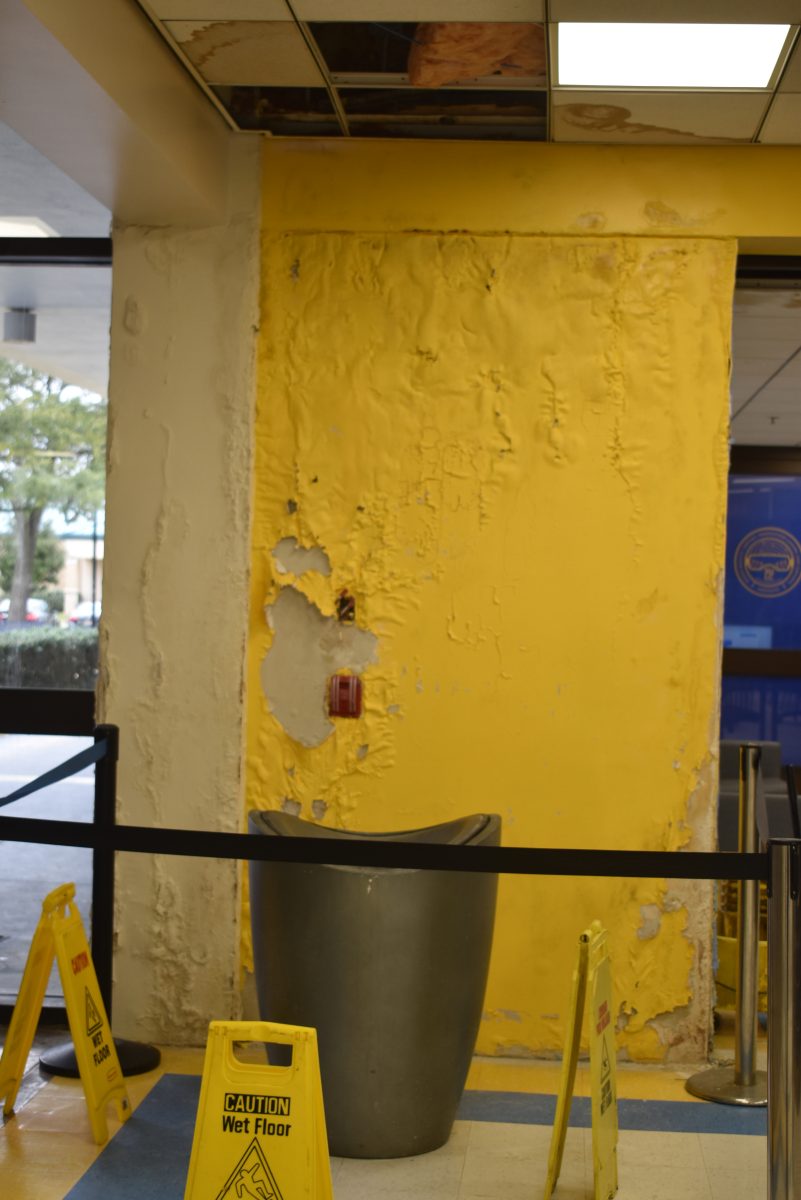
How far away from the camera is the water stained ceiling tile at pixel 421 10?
307 centimetres

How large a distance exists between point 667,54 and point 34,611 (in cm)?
252

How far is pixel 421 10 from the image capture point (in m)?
3.11

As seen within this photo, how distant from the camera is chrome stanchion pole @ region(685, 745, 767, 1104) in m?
3.73

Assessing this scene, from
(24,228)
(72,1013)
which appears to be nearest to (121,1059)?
(72,1013)

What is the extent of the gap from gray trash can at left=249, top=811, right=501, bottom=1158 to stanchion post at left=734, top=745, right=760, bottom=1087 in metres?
0.96

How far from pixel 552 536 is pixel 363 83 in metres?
1.44

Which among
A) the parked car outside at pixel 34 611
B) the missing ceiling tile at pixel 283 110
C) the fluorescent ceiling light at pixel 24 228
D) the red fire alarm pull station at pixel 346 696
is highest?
the missing ceiling tile at pixel 283 110

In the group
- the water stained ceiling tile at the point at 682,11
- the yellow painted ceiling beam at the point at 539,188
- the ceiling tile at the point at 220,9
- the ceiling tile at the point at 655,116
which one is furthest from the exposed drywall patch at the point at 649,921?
the ceiling tile at the point at 220,9

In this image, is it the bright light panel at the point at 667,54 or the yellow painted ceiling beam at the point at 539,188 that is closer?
the bright light panel at the point at 667,54

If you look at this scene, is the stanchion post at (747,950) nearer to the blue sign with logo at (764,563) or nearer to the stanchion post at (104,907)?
the stanchion post at (104,907)

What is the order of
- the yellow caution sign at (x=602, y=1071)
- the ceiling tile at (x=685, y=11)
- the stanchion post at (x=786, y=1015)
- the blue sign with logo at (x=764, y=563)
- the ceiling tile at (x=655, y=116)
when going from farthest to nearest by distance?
the blue sign with logo at (x=764, y=563), the ceiling tile at (x=655, y=116), the ceiling tile at (x=685, y=11), the yellow caution sign at (x=602, y=1071), the stanchion post at (x=786, y=1015)

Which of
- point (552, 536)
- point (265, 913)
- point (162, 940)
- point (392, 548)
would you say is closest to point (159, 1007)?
point (162, 940)

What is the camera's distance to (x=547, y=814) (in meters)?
4.01

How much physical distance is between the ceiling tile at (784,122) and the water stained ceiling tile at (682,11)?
50 centimetres
